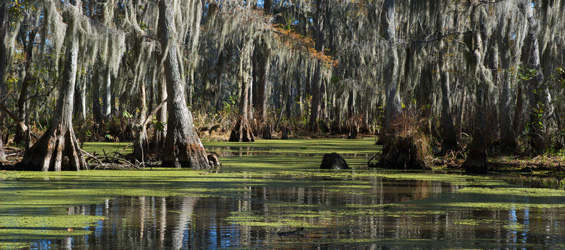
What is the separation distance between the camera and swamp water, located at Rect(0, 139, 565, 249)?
215 inches

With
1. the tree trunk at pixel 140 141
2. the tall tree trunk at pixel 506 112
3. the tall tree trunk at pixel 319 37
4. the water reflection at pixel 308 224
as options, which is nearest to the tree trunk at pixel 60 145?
the tree trunk at pixel 140 141

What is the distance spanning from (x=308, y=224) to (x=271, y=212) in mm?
897

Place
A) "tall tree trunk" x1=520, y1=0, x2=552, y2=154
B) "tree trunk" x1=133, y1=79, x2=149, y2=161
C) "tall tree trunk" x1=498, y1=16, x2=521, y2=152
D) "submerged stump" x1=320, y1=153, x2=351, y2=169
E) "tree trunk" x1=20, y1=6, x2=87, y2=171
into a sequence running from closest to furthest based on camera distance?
"tree trunk" x1=20, y1=6, x2=87, y2=171
"submerged stump" x1=320, y1=153, x2=351, y2=169
"tree trunk" x1=133, y1=79, x2=149, y2=161
"tall tree trunk" x1=520, y1=0, x2=552, y2=154
"tall tree trunk" x1=498, y1=16, x2=521, y2=152

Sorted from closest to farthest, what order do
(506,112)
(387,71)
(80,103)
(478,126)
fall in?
1. (478,126)
2. (506,112)
3. (387,71)
4. (80,103)

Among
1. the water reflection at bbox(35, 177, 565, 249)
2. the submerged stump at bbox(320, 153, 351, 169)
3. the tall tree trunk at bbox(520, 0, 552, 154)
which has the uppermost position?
the tall tree trunk at bbox(520, 0, 552, 154)

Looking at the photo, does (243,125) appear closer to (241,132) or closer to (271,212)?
(241,132)

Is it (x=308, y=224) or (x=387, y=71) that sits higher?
(x=387, y=71)

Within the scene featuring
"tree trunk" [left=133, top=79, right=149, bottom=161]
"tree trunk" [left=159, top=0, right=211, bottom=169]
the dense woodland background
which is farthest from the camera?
"tree trunk" [left=133, top=79, right=149, bottom=161]

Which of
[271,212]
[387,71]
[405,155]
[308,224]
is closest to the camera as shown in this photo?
[308,224]

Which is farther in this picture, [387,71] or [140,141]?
[387,71]

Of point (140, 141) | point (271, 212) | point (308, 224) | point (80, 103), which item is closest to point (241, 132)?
point (80, 103)

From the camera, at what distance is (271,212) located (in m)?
7.15

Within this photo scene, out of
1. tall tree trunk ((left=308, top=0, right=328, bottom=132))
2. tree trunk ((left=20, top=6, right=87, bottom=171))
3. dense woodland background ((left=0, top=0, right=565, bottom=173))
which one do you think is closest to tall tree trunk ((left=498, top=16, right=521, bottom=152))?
dense woodland background ((left=0, top=0, right=565, bottom=173))

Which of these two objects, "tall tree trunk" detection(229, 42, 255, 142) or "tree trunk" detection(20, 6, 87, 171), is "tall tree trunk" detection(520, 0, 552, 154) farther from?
"tall tree trunk" detection(229, 42, 255, 142)
